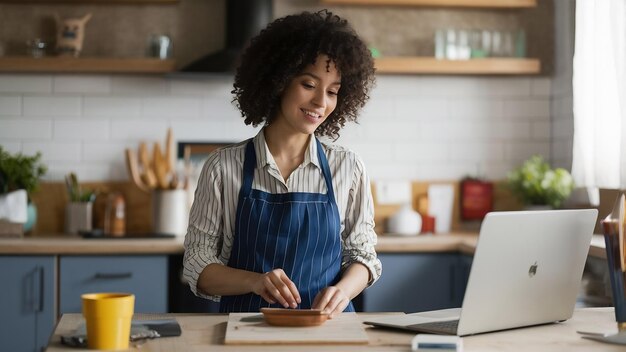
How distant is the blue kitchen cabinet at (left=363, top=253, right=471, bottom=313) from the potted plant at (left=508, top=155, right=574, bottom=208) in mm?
502

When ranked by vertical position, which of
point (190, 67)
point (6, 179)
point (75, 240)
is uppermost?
point (190, 67)

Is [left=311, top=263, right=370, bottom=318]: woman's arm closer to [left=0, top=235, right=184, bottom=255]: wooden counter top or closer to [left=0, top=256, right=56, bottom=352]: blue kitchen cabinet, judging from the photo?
[left=0, top=235, right=184, bottom=255]: wooden counter top

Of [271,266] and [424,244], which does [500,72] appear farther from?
[271,266]

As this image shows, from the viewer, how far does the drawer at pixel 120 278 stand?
4.03 metres

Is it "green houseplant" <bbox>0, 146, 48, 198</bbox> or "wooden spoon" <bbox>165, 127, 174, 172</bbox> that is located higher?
"wooden spoon" <bbox>165, 127, 174, 172</bbox>

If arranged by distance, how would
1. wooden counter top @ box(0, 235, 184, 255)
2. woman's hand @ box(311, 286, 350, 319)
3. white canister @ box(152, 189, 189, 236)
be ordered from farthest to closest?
white canister @ box(152, 189, 189, 236) < wooden counter top @ box(0, 235, 184, 255) < woman's hand @ box(311, 286, 350, 319)

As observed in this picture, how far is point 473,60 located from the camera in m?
4.66

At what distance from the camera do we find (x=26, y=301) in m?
4.00

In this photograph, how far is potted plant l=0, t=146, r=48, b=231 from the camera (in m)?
4.38

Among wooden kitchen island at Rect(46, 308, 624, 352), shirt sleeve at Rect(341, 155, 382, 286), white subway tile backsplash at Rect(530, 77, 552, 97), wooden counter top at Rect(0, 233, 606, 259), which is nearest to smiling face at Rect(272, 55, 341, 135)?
shirt sleeve at Rect(341, 155, 382, 286)

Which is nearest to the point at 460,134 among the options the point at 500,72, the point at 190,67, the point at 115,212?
the point at 500,72

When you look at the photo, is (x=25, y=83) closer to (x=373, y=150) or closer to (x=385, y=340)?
(x=373, y=150)

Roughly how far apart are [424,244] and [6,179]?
1.96m

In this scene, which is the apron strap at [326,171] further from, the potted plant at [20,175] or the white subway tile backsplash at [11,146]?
the white subway tile backsplash at [11,146]
